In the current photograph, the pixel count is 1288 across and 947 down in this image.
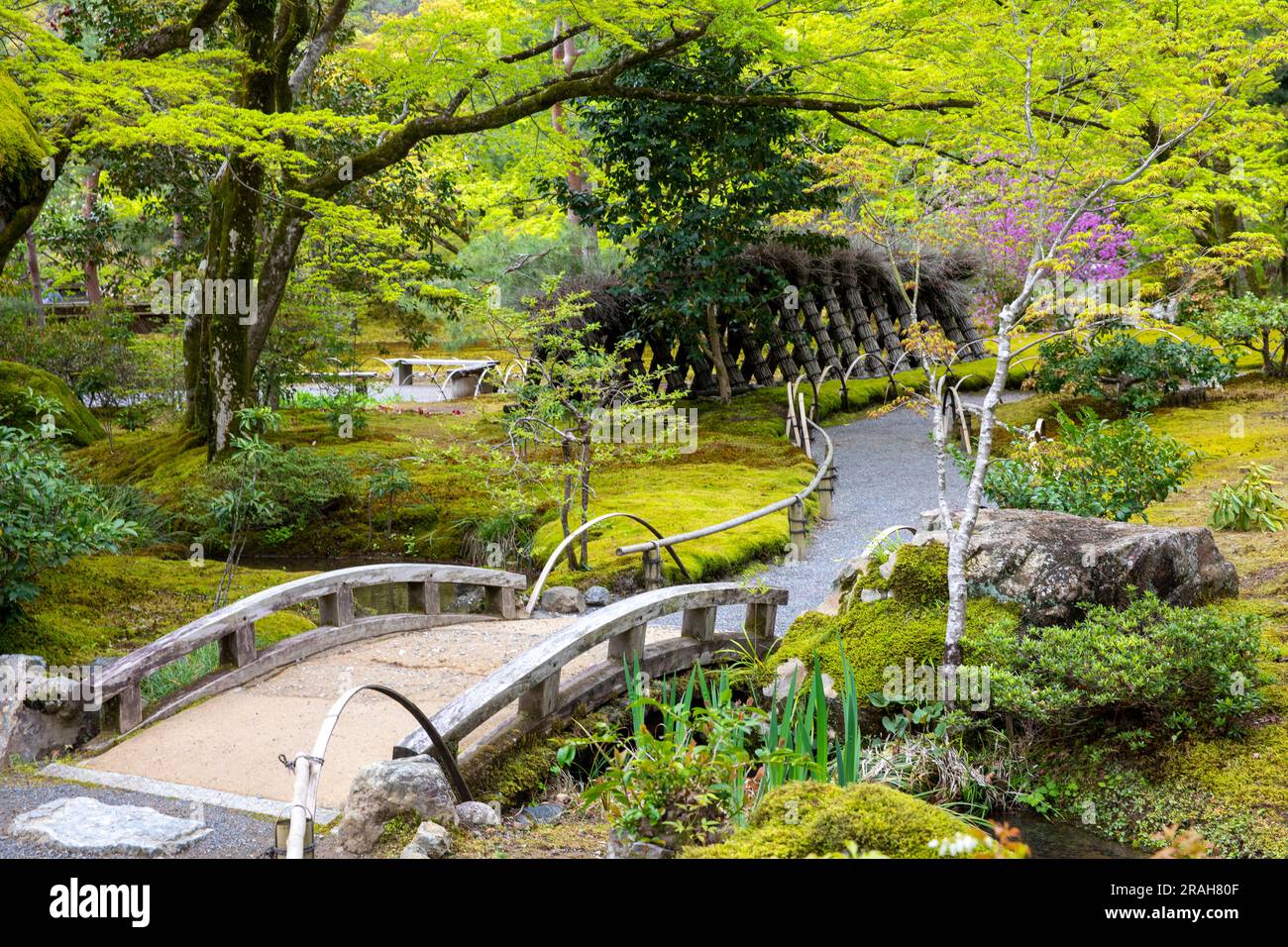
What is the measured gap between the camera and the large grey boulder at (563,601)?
28.5 feet

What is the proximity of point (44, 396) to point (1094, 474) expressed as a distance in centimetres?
1216

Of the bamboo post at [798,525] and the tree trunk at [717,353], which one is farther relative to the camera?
the tree trunk at [717,353]

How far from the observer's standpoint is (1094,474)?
7770 mm

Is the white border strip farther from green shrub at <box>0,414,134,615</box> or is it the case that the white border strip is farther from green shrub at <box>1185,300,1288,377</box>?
green shrub at <box>1185,300,1288,377</box>

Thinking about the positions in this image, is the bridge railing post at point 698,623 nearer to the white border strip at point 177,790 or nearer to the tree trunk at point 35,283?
the white border strip at point 177,790

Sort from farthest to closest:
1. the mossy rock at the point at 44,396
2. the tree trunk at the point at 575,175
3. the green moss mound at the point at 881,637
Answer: the tree trunk at the point at 575,175 → the mossy rock at the point at 44,396 → the green moss mound at the point at 881,637

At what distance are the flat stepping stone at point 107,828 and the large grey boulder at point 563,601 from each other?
15.6ft

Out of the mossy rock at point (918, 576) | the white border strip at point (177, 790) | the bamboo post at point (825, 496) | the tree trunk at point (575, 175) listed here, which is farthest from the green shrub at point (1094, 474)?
the tree trunk at point (575, 175)

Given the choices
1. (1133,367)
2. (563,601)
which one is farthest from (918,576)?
(1133,367)

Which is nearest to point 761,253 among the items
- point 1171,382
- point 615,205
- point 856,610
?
point 615,205

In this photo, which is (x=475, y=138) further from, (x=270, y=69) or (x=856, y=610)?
(x=856, y=610)

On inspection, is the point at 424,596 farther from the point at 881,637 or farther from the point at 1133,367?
the point at 1133,367

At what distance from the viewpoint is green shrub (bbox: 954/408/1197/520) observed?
24.6 feet

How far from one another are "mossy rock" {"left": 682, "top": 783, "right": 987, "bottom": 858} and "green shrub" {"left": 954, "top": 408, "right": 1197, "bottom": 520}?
4.98m
